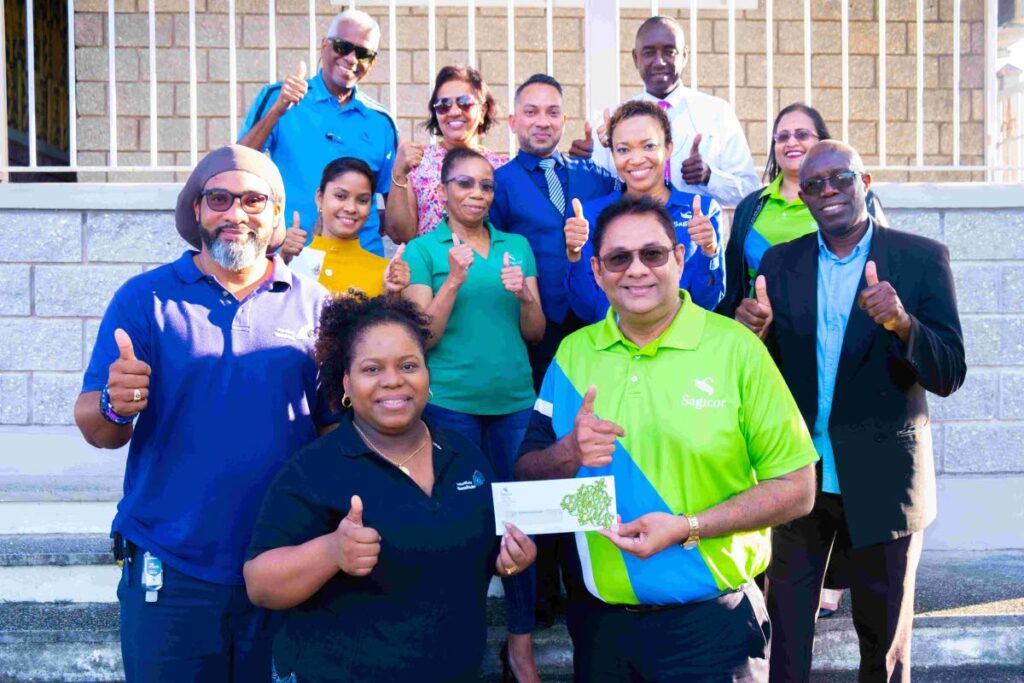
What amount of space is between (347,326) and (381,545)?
2.04ft

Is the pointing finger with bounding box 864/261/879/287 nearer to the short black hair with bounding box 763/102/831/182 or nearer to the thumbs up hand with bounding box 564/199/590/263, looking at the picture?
the thumbs up hand with bounding box 564/199/590/263

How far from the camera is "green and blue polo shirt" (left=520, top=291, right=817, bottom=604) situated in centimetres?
294

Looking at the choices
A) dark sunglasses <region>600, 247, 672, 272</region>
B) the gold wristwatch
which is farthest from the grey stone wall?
the gold wristwatch

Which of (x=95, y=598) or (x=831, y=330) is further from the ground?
(x=831, y=330)

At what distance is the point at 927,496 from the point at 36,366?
4499 millimetres

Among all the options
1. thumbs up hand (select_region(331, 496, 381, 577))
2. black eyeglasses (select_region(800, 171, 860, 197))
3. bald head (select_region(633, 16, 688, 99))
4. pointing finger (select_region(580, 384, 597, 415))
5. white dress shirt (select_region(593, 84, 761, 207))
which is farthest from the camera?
bald head (select_region(633, 16, 688, 99))

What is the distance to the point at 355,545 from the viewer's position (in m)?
2.59

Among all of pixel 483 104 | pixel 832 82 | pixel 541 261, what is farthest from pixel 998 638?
pixel 832 82

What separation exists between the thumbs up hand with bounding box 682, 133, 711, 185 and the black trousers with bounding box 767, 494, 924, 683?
1.74 metres

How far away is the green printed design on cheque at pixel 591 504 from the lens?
285 cm

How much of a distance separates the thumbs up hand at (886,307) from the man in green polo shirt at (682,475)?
20.8 inches

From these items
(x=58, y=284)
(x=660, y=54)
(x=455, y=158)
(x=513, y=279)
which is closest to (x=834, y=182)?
(x=513, y=279)

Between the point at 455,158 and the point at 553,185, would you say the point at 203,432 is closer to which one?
the point at 455,158

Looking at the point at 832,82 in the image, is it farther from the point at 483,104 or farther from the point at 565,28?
the point at 483,104
